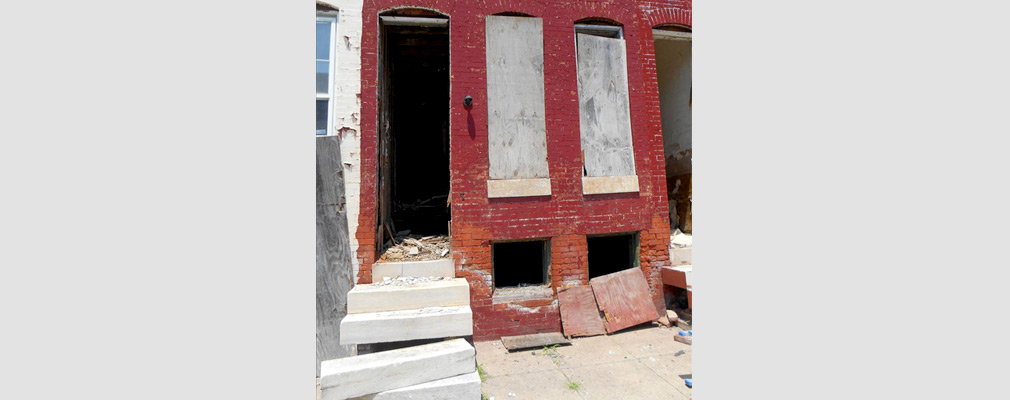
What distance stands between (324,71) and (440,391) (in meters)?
4.41

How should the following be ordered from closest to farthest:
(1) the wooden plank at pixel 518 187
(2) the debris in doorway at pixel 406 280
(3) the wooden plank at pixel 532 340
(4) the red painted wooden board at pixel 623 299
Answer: (2) the debris in doorway at pixel 406 280 < (3) the wooden plank at pixel 532 340 < (1) the wooden plank at pixel 518 187 < (4) the red painted wooden board at pixel 623 299

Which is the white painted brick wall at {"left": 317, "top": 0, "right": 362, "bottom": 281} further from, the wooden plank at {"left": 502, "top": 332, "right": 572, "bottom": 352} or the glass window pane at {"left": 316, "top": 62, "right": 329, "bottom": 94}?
the wooden plank at {"left": 502, "top": 332, "right": 572, "bottom": 352}

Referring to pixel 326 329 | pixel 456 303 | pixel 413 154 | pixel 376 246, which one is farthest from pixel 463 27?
pixel 413 154

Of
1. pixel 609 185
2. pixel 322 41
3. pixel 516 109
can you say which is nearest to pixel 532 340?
pixel 609 185

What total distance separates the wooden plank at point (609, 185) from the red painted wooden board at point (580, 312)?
4.89 ft

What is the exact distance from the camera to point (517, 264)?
7.76 m

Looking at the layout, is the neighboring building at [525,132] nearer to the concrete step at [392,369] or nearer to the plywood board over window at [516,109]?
the plywood board over window at [516,109]

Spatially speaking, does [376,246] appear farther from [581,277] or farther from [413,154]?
[413,154]

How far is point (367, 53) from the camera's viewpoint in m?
5.73

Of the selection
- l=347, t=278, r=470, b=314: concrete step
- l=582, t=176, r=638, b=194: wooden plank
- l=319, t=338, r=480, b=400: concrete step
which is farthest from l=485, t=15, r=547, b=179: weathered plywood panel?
l=319, t=338, r=480, b=400: concrete step

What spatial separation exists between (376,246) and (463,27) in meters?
3.40

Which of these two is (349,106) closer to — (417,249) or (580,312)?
(417,249)

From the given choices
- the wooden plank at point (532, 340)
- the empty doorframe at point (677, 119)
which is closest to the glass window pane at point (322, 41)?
the wooden plank at point (532, 340)

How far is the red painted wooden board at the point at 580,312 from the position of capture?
602cm
